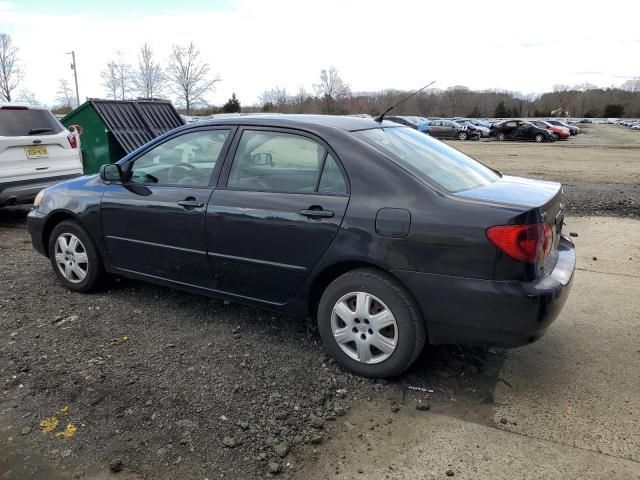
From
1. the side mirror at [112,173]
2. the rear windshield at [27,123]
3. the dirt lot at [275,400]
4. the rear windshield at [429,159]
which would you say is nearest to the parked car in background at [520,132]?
the rear windshield at [27,123]

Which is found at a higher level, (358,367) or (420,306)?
(420,306)

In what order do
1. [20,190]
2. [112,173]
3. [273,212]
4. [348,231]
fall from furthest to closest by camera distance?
1. [20,190]
2. [112,173]
3. [273,212]
4. [348,231]

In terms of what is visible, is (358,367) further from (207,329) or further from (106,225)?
(106,225)

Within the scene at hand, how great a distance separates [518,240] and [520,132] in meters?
37.7

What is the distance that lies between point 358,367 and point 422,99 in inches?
4038

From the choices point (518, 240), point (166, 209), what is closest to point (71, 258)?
point (166, 209)

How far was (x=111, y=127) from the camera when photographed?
33.1ft

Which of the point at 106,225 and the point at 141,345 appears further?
the point at 106,225

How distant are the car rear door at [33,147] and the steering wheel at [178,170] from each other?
425 cm

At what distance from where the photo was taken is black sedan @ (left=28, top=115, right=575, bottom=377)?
2.99 meters

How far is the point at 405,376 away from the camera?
3.44 m

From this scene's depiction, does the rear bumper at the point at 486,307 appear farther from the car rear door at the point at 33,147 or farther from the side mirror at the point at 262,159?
the car rear door at the point at 33,147

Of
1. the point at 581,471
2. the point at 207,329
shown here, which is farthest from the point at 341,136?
→ the point at 581,471

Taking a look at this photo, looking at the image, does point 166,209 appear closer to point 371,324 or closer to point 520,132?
point 371,324
